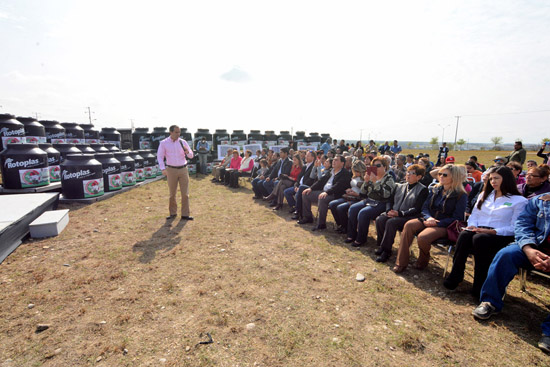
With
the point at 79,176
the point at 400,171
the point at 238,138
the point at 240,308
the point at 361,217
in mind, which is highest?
the point at 238,138

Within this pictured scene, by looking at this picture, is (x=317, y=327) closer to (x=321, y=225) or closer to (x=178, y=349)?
(x=178, y=349)

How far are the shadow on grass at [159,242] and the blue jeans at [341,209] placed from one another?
3.49 meters

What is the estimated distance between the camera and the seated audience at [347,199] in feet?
19.3

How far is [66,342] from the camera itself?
2709 millimetres

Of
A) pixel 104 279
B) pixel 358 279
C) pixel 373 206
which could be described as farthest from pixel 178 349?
pixel 373 206

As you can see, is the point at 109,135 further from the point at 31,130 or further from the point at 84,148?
the point at 84,148

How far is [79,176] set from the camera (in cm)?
781

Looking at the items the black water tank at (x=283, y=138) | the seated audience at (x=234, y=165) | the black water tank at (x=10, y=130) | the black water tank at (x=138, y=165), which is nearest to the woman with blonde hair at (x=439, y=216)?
the seated audience at (x=234, y=165)

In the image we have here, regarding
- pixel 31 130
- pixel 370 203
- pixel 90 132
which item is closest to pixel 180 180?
pixel 370 203

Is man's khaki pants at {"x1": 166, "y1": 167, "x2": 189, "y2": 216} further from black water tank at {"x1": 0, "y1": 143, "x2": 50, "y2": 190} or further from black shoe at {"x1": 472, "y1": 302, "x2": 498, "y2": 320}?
black shoe at {"x1": 472, "y1": 302, "x2": 498, "y2": 320}

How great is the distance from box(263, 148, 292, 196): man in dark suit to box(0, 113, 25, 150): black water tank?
8.63 m

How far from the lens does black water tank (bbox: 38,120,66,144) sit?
11.2 meters

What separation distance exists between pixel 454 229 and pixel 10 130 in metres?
12.9

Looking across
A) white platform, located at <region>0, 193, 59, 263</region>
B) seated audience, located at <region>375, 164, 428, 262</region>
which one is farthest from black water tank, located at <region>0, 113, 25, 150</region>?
seated audience, located at <region>375, 164, 428, 262</region>
